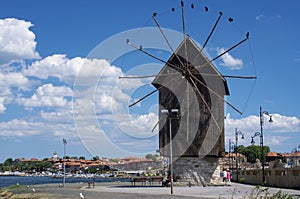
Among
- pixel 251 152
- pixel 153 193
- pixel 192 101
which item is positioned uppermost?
pixel 192 101

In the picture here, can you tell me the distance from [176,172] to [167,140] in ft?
10.6

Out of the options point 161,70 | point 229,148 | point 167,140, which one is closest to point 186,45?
point 161,70

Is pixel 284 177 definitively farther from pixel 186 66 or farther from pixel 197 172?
pixel 186 66

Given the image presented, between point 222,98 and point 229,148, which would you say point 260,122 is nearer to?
point 222,98

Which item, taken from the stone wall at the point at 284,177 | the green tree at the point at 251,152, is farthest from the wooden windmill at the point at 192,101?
the green tree at the point at 251,152

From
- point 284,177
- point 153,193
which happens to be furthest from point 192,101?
point 153,193

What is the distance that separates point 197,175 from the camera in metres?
45.5

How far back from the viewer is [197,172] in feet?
149

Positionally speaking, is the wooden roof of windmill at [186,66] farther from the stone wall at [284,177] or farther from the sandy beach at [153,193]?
the sandy beach at [153,193]

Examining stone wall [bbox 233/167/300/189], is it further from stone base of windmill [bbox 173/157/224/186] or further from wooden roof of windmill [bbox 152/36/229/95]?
wooden roof of windmill [bbox 152/36/229/95]

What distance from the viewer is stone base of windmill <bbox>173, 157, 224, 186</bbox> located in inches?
1786

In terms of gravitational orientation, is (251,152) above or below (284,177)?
above

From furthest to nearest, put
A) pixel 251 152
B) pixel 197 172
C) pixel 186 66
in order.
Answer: pixel 251 152 < pixel 186 66 < pixel 197 172

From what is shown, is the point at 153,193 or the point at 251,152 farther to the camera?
the point at 251,152
